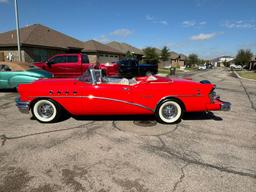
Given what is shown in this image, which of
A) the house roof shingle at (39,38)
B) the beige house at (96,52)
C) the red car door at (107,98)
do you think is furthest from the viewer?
→ the beige house at (96,52)

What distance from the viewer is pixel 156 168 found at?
3033 mm

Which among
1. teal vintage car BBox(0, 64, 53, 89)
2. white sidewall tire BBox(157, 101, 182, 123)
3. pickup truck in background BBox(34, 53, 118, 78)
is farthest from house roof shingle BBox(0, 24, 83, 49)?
white sidewall tire BBox(157, 101, 182, 123)

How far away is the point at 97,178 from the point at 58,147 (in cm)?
129

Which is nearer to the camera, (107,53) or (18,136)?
(18,136)

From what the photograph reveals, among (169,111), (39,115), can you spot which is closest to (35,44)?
(39,115)

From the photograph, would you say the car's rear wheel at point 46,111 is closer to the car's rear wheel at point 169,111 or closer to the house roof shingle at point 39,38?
the car's rear wheel at point 169,111

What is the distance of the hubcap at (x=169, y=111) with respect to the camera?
4918mm

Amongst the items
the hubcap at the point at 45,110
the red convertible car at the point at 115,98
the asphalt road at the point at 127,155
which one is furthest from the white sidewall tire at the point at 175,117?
the hubcap at the point at 45,110

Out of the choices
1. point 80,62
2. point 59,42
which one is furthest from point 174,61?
point 80,62

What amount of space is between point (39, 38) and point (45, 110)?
1903 cm

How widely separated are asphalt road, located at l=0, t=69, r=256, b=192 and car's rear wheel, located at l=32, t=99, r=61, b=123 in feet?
0.73

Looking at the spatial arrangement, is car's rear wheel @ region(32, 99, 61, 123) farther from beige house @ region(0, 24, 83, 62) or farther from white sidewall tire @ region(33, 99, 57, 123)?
beige house @ region(0, 24, 83, 62)

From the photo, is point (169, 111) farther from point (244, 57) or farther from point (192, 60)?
Result: point (192, 60)

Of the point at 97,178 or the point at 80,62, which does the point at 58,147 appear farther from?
the point at 80,62
